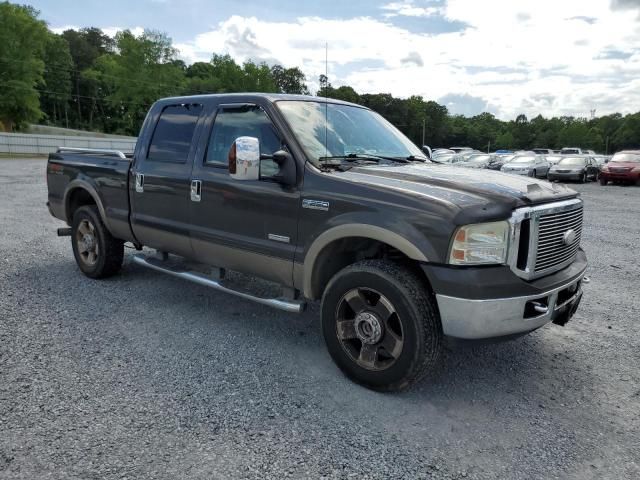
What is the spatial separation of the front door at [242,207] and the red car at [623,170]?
2316cm

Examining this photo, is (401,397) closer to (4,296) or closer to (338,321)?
(338,321)

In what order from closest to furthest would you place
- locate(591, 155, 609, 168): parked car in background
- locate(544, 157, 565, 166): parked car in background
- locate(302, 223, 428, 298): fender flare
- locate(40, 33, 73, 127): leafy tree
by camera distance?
locate(302, 223, 428, 298): fender flare → locate(544, 157, 565, 166): parked car in background → locate(591, 155, 609, 168): parked car in background → locate(40, 33, 73, 127): leafy tree

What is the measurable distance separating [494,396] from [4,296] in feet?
15.8

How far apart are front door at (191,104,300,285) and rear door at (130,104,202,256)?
0.16 metres

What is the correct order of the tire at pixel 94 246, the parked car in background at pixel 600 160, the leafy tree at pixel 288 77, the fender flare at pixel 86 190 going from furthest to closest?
the leafy tree at pixel 288 77
the parked car in background at pixel 600 160
the tire at pixel 94 246
the fender flare at pixel 86 190

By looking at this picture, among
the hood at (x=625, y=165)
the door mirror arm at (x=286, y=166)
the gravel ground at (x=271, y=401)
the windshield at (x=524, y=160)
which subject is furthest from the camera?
the windshield at (x=524, y=160)

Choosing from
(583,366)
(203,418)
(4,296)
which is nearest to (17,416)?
(203,418)

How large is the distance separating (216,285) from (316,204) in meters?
1.30

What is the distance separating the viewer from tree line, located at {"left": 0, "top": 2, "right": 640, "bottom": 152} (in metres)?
54.9

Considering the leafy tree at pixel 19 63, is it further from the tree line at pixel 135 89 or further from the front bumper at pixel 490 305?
the front bumper at pixel 490 305

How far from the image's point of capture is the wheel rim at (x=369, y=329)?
3.27 metres

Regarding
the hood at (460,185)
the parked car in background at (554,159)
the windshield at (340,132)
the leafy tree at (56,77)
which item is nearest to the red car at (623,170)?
the parked car in background at (554,159)

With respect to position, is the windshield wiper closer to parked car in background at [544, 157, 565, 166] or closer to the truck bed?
the truck bed

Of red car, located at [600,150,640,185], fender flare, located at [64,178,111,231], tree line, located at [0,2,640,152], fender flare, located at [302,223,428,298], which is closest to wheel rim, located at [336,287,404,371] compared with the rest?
fender flare, located at [302,223,428,298]
